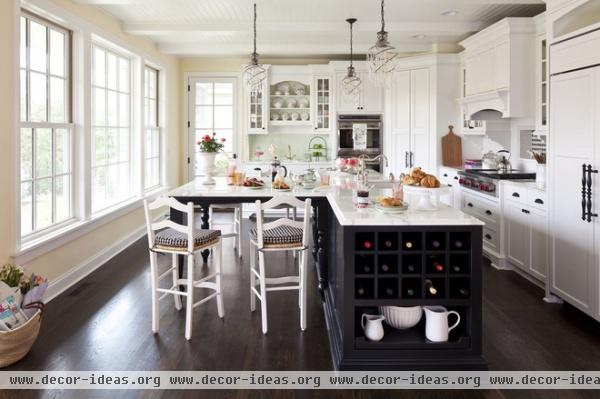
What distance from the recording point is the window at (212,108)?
8281 millimetres

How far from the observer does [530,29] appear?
492 cm

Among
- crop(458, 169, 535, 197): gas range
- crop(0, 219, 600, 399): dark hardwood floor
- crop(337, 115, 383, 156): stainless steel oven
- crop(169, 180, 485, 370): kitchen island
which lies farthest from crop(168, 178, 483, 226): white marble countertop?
crop(337, 115, 383, 156): stainless steel oven

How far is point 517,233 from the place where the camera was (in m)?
4.48

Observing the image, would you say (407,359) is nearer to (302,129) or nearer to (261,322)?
(261,322)

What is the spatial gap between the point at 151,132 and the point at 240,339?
4917 mm

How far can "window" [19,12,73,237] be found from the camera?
378 cm

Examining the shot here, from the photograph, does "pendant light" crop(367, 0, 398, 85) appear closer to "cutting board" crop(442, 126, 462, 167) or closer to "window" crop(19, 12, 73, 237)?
"window" crop(19, 12, 73, 237)

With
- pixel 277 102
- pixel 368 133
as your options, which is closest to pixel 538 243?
pixel 368 133

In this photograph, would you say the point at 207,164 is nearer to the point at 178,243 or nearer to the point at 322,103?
the point at 178,243

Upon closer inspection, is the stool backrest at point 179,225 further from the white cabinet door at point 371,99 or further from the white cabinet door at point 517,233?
the white cabinet door at point 371,99

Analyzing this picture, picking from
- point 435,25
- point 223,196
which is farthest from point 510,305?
point 435,25

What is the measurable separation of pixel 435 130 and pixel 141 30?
424 centimetres

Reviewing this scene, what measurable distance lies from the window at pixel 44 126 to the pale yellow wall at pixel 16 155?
0.79ft

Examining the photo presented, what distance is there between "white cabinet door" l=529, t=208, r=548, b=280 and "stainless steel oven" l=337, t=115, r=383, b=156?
3770mm
